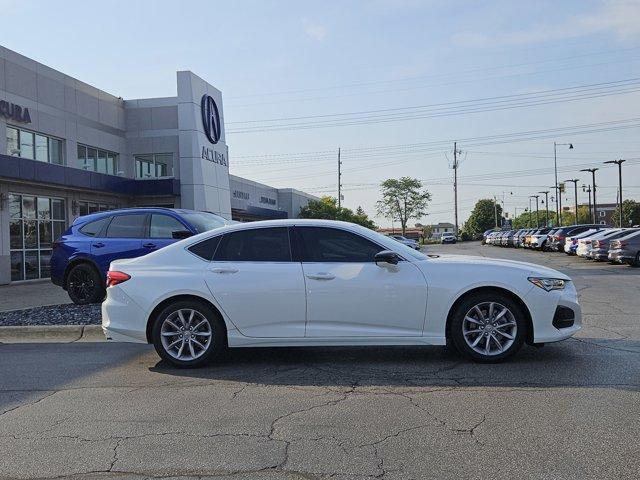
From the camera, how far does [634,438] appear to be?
413cm

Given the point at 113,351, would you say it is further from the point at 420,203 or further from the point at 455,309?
the point at 420,203

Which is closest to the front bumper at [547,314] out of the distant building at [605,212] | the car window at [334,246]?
the car window at [334,246]

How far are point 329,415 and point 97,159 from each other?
2209 centimetres

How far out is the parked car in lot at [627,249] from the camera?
21.0 m

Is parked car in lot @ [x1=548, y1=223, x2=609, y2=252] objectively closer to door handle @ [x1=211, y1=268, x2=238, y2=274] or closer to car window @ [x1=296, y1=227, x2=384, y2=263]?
car window @ [x1=296, y1=227, x2=384, y2=263]

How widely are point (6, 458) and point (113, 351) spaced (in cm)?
361

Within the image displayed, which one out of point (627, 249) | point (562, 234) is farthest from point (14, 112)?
point (562, 234)

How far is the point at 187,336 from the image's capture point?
647 centimetres

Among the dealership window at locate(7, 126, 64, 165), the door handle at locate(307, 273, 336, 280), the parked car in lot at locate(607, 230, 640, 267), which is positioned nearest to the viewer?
the door handle at locate(307, 273, 336, 280)

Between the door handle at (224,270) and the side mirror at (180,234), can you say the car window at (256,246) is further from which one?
the side mirror at (180,234)

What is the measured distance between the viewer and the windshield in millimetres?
10656

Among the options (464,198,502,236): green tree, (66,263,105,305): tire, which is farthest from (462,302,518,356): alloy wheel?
(464,198,502,236): green tree

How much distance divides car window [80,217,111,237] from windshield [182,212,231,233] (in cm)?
152

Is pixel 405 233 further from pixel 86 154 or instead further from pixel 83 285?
pixel 83 285
